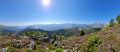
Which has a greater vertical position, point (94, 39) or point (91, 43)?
point (94, 39)

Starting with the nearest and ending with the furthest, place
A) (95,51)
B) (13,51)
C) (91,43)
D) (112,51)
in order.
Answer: (112,51)
(95,51)
(13,51)
(91,43)

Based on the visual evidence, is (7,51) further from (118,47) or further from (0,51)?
(118,47)

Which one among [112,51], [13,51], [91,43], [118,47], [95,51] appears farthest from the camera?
[91,43]

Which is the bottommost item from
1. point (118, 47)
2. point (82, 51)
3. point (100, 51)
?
point (82, 51)

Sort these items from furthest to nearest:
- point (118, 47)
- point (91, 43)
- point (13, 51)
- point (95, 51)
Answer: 1. point (91, 43)
2. point (13, 51)
3. point (95, 51)
4. point (118, 47)

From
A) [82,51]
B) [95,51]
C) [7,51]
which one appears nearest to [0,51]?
[7,51]

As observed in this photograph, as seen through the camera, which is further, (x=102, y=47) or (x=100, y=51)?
(x=102, y=47)

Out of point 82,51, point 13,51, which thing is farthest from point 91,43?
point 13,51

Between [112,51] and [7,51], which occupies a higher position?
[112,51]

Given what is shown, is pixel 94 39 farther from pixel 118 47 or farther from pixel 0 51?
pixel 0 51
